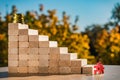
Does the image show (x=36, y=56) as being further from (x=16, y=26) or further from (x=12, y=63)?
(x=16, y=26)

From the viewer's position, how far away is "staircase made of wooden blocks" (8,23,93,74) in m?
13.0

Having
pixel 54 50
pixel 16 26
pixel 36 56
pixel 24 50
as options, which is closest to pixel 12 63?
pixel 24 50

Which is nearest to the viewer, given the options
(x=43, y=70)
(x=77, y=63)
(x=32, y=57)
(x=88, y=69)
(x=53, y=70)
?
(x=88, y=69)

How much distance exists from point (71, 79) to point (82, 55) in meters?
Result: 18.1

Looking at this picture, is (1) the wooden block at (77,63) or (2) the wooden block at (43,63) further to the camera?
(2) the wooden block at (43,63)

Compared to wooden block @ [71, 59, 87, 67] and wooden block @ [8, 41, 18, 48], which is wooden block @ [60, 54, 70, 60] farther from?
wooden block @ [8, 41, 18, 48]

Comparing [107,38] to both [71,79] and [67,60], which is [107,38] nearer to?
[67,60]

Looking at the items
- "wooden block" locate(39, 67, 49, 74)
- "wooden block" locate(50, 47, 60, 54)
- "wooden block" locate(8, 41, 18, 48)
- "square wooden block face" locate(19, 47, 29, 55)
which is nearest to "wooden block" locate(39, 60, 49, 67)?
"wooden block" locate(39, 67, 49, 74)

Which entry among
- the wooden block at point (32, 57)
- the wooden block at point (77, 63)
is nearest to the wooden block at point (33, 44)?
the wooden block at point (32, 57)

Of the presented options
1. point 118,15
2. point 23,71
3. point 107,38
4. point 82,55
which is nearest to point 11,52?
point 23,71

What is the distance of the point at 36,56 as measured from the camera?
43.7 feet

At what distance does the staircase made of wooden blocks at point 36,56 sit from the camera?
1301 centimetres

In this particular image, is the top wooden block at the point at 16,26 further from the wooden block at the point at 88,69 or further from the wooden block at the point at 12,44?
the wooden block at the point at 88,69

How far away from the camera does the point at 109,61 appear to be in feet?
96.8
